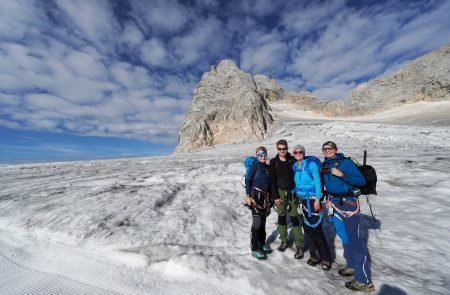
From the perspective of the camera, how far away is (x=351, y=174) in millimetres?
4879

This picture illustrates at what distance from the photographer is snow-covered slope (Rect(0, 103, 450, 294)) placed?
4.97 meters

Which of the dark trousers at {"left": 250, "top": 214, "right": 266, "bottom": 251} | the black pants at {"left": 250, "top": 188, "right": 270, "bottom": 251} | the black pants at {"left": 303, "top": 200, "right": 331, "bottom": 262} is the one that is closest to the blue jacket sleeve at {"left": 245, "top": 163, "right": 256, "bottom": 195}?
the black pants at {"left": 250, "top": 188, "right": 270, "bottom": 251}

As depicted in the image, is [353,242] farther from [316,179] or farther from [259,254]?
[259,254]

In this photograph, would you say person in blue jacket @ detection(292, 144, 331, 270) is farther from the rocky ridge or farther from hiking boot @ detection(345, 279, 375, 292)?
the rocky ridge

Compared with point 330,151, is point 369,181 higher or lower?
lower

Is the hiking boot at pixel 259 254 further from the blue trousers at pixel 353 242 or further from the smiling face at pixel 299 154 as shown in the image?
the smiling face at pixel 299 154

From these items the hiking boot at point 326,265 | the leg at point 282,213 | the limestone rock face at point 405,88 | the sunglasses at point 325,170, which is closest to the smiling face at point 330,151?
the sunglasses at point 325,170

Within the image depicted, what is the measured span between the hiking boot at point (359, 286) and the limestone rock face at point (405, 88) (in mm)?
52742

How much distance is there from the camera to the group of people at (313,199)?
4.86m

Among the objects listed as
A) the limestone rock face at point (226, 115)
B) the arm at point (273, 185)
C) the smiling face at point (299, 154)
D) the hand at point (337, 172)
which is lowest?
the arm at point (273, 185)

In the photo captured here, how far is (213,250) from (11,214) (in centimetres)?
666

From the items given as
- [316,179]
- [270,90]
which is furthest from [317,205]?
[270,90]

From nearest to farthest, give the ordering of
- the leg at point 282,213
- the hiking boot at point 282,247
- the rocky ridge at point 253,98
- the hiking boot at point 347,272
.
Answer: the hiking boot at point 347,272 → the leg at point 282,213 → the hiking boot at point 282,247 → the rocky ridge at point 253,98

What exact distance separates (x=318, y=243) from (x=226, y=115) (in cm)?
4199
